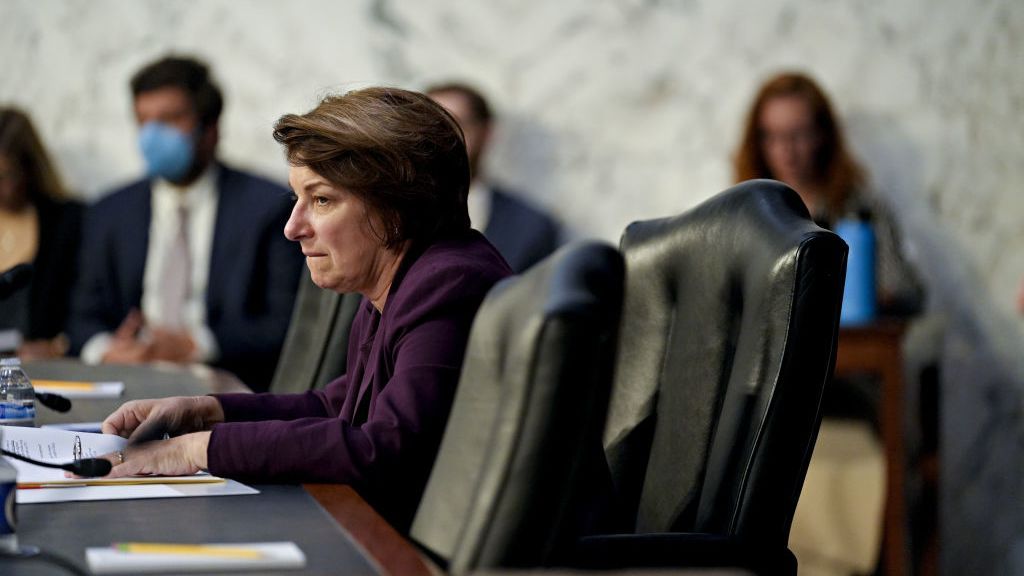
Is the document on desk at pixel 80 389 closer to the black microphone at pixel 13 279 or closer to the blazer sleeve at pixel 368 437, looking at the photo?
the black microphone at pixel 13 279

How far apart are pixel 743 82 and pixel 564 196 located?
67 centimetres

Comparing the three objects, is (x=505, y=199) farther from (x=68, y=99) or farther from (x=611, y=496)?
(x=611, y=496)

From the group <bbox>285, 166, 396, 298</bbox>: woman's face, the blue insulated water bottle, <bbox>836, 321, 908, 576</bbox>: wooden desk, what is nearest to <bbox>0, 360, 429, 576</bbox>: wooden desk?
<bbox>285, 166, 396, 298</bbox>: woman's face

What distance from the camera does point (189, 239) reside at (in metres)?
3.95

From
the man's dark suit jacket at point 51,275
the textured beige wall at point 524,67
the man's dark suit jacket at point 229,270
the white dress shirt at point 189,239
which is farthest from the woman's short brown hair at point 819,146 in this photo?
the man's dark suit jacket at point 51,275

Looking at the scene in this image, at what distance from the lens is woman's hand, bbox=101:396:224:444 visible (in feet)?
5.12

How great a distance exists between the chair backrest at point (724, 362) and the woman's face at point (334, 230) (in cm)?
33

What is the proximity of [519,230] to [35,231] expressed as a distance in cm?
148

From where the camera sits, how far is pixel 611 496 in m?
1.53

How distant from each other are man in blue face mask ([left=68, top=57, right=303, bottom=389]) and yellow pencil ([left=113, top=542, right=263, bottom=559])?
2.57 metres

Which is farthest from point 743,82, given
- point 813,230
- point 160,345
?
point 813,230

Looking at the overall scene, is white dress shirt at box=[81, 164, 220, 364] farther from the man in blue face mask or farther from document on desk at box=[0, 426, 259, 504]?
document on desk at box=[0, 426, 259, 504]

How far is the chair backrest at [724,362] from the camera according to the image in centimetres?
141

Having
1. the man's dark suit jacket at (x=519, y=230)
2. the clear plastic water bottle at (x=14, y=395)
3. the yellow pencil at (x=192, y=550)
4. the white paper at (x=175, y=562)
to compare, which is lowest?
the man's dark suit jacket at (x=519, y=230)
